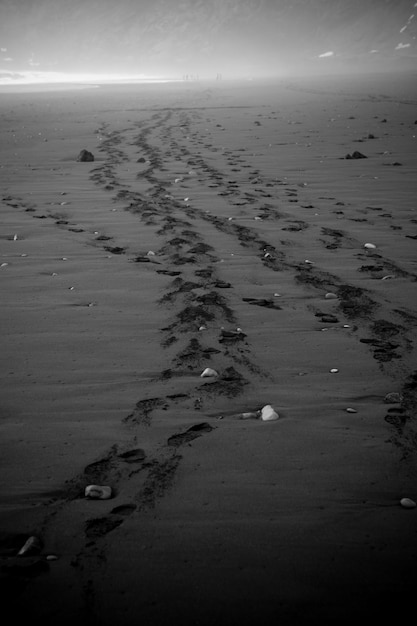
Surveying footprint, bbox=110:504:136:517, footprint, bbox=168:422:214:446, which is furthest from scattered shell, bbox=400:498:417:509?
footprint, bbox=110:504:136:517

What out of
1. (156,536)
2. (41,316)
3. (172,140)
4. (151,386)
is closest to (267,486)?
(156,536)

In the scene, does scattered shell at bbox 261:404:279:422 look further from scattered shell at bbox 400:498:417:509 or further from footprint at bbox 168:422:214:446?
scattered shell at bbox 400:498:417:509

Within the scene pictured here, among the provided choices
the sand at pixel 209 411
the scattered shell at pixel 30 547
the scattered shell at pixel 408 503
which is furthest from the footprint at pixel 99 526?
the scattered shell at pixel 408 503

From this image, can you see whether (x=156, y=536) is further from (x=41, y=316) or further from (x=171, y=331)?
(x=41, y=316)

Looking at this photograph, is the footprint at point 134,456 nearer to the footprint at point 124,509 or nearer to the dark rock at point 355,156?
the footprint at point 124,509

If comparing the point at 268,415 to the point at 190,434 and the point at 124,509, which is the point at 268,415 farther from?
the point at 124,509

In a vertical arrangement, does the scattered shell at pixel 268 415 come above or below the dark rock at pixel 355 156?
below
